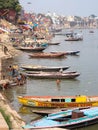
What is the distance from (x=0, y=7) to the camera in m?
102

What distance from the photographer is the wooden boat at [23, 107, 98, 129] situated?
22922mm

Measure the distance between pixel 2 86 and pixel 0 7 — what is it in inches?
2725

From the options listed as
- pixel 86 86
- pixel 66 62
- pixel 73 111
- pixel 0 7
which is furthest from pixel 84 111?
pixel 0 7

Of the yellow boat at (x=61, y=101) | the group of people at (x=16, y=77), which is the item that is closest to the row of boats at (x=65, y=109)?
the yellow boat at (x=61, y=101)

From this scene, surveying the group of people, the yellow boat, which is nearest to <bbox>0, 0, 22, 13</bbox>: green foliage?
the group of people

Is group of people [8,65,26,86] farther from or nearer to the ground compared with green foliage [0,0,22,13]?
nearer to the ground

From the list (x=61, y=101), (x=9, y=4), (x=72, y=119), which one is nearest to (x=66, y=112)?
(x=72, y=119)

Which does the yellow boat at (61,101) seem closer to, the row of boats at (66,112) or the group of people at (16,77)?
the row of boats at (66,112)

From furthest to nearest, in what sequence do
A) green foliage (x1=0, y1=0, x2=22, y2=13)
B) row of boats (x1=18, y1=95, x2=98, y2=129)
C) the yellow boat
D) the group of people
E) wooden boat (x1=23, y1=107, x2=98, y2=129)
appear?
green foliage (x1=0, y1=0, x2=22, y2=13) → the group of people → the yellow boat → row of boats (x1=18, y1=95, x2=98, y2=129) → wooden boat (x1=23, y1=107, x2=98, y2=129)

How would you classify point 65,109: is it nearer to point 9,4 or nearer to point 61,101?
point 61,101

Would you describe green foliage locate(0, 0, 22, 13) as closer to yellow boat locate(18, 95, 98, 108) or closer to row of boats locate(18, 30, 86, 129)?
yellow boat locate(18, 95, 98, 108)

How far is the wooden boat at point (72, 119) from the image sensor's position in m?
22.9

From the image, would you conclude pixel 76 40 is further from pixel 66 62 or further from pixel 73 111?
pixel 73 111

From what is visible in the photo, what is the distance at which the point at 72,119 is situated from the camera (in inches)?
932
